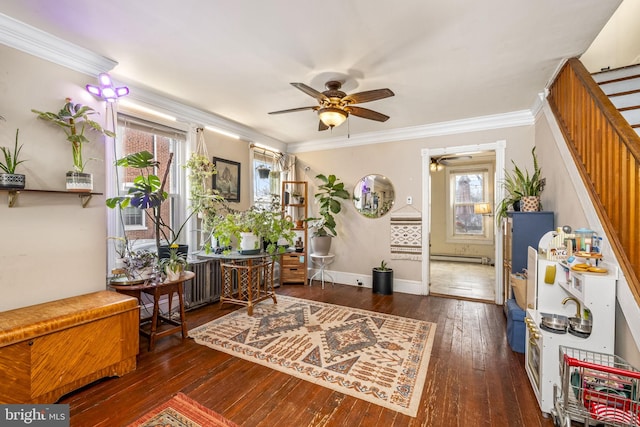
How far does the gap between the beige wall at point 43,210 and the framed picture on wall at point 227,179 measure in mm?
1626

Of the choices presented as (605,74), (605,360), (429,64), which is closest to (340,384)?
(605,360)

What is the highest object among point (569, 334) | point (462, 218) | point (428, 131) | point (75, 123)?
point (428, 131)

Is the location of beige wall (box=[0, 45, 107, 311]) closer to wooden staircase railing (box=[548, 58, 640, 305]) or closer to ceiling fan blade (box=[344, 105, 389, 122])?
ceiling fan blade (box=[344, 105, 389, 122])

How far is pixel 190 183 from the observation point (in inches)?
146

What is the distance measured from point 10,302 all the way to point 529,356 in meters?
4.02

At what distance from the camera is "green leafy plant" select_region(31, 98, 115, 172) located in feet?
7.65

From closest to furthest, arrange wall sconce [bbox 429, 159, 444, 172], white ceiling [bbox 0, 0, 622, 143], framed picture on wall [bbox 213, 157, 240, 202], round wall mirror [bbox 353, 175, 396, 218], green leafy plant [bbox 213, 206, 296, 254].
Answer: white ceiling [bbox 0, 0, 622, 143] → green leafy plant [bbox 213, 206, 296, 254] → framed picture on wall [bbox 213, 157, 240, 202] → round wall mirror [bbox 353, 175, 396, 218] → wall sconce [bbox 429, 159, 444, 172]

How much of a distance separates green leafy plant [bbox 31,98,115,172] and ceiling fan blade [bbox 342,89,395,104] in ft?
7.26

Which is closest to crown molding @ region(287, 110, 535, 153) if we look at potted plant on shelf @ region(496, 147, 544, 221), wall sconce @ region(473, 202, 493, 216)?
potted plant on shelf @ region(496, 147, 544, 221)

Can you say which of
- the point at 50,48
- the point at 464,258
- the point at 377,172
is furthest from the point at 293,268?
the point at 464,258

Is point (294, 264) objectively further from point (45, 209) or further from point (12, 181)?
point (12, 181)

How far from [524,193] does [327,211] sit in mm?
2867

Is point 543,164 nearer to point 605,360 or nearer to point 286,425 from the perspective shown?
point 605,360

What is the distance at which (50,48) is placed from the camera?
90.2 inches
